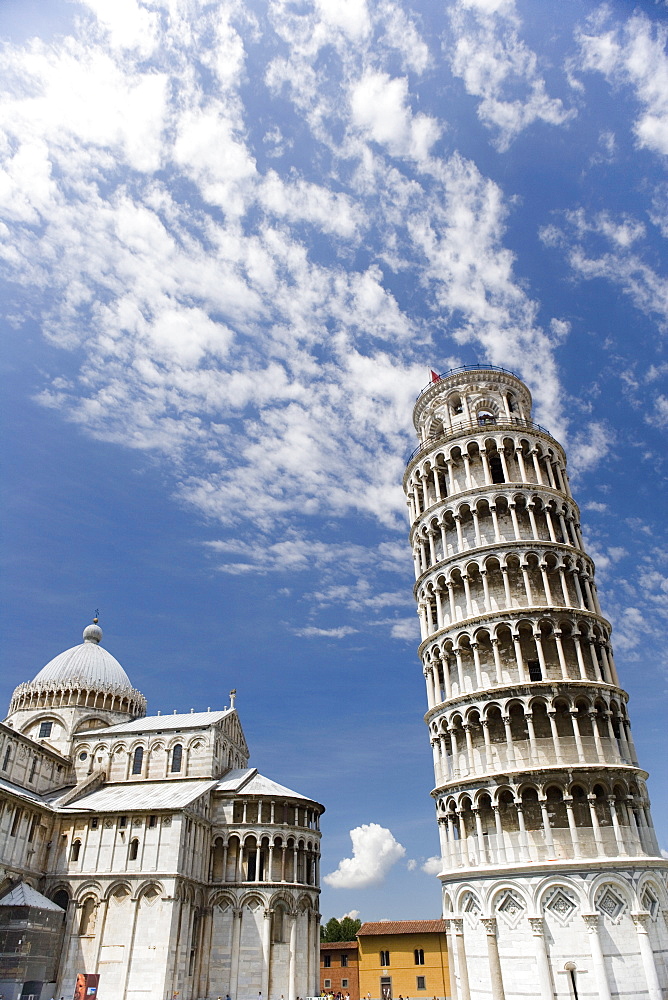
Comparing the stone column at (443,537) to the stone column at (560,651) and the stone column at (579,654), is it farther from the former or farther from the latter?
the stone column at (579,654)

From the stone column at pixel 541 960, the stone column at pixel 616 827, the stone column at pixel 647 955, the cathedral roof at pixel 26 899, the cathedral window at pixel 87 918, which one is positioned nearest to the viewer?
the stone column at pixel 647 955

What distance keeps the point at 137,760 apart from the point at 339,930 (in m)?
71.5

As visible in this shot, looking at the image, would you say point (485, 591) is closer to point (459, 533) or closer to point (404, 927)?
point (459, 533)

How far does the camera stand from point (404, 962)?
55.1m

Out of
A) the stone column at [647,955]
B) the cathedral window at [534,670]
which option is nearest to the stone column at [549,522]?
the cathedral window at [534,670]

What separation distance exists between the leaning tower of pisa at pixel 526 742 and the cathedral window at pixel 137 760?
26241 mm

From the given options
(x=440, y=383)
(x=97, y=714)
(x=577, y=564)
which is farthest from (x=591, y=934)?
(x=97, y=714)

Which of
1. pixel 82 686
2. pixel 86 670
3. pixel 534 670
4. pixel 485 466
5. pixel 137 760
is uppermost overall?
pixel 485 466

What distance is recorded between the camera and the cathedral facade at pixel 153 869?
35.5 metres

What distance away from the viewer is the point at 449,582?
3388 centimetres

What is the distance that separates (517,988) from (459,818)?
256 inches

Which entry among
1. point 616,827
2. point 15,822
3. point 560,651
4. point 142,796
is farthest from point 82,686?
point 616,827

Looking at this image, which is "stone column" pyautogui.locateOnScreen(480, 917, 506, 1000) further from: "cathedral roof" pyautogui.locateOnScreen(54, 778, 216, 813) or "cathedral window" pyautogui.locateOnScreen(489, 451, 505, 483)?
"cathedral window" pyautogui.locateOnScreen(489, 451, 505, 483)

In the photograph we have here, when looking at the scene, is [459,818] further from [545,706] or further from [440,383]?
[440,383]
